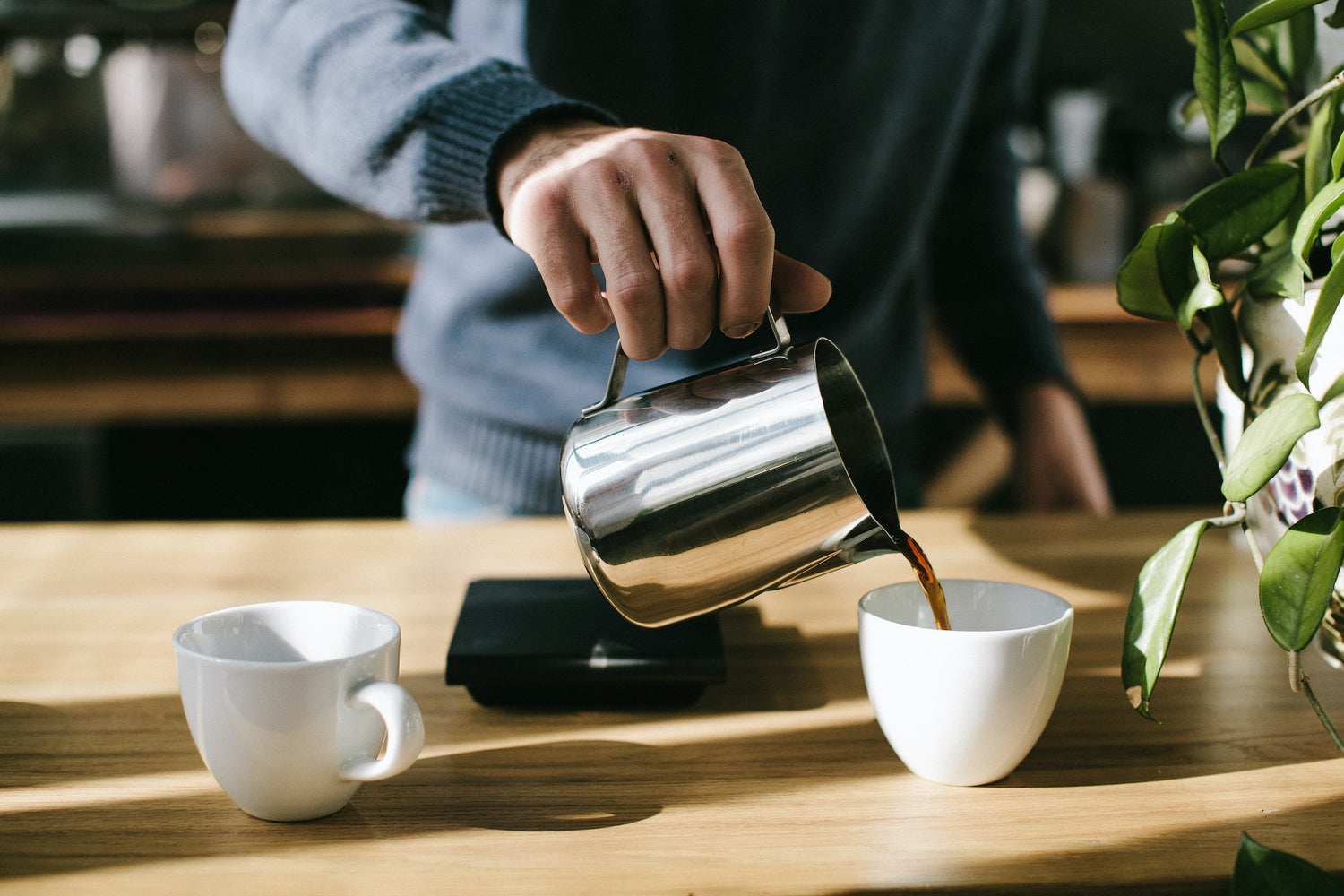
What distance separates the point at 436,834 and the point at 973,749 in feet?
0.77

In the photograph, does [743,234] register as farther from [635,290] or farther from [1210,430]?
[1210,430]

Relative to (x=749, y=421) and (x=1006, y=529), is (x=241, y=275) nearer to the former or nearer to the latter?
(x=1006, y=529)

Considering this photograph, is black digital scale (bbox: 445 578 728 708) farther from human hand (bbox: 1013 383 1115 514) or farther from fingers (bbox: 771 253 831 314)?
human hand (bbox: 1013 383 1115 514)

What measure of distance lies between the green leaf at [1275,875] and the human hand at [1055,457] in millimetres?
744

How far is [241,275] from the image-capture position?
199cm

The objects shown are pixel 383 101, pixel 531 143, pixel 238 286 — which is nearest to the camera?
pixel 531 143

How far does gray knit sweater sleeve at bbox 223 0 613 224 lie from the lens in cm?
66

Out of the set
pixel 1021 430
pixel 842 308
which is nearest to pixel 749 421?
pixel 842 308

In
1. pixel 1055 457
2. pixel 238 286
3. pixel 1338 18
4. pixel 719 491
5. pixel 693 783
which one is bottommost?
pixel 238 286

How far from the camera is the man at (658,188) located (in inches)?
19.8

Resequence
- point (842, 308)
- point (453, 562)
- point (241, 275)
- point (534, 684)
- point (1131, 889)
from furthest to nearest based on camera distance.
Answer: point (241, 275)
point (842, 308)
point (453, 562)
point (534, 684)
point (1131, 889)

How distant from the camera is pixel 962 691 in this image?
0.48m

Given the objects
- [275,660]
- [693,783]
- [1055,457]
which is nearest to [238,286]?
[1055,457]

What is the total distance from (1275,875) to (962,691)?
0.13m
